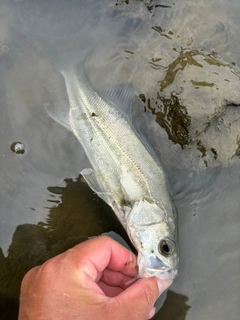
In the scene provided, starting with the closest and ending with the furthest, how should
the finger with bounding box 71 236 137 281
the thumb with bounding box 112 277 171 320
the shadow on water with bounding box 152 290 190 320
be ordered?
the thumb with bounding box 112 277 171 320 < the finger with bounding box 71 236 137 281 < the shadow on water with bounding box 152 290 190 320

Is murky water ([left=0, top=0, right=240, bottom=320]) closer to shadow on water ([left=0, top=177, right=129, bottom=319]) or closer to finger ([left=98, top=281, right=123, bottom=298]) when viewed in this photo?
shadow on water ([left=0, top=177, right=129, bottom=319])

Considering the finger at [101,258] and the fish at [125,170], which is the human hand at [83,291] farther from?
the fish at [125,170]

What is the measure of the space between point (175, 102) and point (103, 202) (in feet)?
4.18

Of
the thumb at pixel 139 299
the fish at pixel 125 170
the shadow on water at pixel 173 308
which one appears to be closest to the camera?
the thumb at pixel 139 299

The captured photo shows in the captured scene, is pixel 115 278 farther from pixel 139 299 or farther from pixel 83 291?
pixel 83 291

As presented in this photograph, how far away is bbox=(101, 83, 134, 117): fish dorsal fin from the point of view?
12.2ft

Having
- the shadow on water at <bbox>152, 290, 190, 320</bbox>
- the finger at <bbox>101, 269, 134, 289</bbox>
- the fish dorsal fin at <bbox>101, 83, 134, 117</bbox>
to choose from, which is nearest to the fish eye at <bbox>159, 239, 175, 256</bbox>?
the finger at <bbox>101, 269, 134, 289</bbox>

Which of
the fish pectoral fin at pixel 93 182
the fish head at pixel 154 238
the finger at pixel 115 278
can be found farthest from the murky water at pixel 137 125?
the finger at pixel 115 278

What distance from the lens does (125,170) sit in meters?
3.45

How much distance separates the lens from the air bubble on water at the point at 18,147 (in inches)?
150

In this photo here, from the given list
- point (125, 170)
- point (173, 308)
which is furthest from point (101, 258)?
point (173, 308)

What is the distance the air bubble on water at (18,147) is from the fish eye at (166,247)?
69.7 inches

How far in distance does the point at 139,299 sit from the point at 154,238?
0.59 metres

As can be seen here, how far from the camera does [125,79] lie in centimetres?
387
